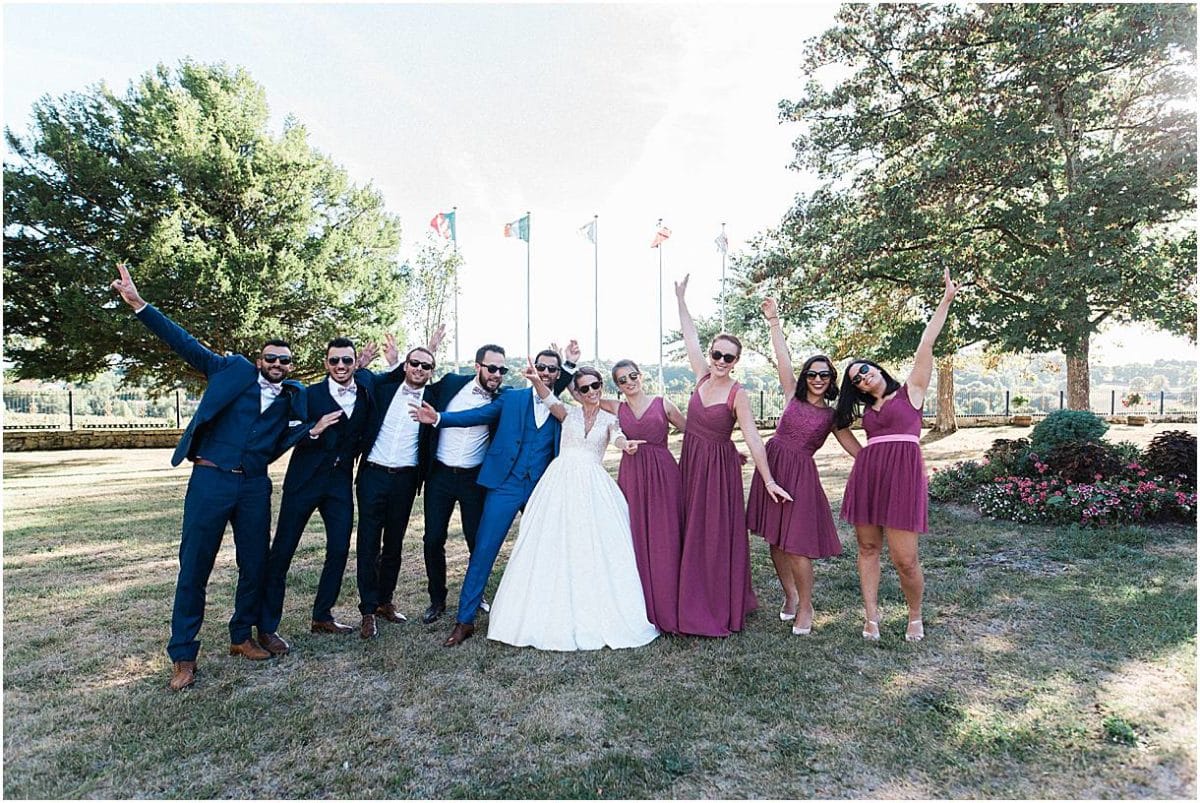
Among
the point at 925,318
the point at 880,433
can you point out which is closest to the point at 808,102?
the point at 925,318

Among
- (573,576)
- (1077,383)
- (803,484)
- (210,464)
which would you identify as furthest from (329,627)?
(1077,383)

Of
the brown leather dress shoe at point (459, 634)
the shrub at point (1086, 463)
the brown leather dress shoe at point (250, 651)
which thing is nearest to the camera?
the brown leather dress shoe at point (250, 651)

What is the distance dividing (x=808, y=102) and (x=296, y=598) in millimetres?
15471

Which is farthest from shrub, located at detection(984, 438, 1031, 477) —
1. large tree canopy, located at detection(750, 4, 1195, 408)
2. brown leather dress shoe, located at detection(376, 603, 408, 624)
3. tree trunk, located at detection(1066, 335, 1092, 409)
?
brown leather dress shoe, located at detection(376, 603, 408, 624)

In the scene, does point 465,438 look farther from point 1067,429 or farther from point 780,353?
point 1067,429

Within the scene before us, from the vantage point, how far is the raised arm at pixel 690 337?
5.88 metres

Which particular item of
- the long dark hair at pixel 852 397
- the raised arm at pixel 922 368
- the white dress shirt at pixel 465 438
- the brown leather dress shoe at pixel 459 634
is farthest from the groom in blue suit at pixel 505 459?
the raised arm at pixel 922 368

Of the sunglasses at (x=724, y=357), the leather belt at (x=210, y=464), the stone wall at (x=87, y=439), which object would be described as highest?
the sunglasses at (x=724, y=357)

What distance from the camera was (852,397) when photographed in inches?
209

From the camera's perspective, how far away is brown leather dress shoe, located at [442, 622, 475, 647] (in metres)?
5.15

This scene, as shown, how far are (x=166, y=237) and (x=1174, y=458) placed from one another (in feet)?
72.5

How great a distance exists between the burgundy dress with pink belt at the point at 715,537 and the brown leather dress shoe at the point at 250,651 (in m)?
2.98

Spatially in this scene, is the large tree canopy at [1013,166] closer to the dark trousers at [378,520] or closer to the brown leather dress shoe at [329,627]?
the dark trousers at [378,520]

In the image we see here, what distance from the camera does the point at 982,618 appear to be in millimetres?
5641
